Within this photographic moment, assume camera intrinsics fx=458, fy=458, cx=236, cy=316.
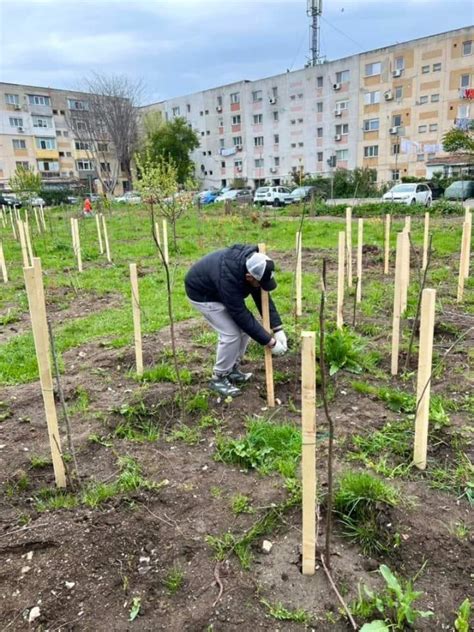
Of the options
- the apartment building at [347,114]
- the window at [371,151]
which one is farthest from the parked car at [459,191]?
the window at [371,151]

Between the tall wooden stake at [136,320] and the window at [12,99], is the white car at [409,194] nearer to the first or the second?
the tall wooden stake at [136,320]

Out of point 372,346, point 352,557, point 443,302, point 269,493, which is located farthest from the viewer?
point 443,302

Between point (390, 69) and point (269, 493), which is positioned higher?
point (390, 69)

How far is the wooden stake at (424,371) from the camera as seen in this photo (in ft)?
8.11

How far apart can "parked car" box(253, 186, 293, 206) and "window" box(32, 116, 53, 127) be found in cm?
3271

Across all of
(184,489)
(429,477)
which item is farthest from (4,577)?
(429,477)

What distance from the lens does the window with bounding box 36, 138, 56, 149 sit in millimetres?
49906

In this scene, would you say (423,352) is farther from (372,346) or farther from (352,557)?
(372,346)

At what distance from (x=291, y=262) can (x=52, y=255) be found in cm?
613

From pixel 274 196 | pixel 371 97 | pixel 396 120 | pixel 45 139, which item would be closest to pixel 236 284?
pixel 274 196

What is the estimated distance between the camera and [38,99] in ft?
164

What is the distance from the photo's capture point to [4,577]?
6.56 ft

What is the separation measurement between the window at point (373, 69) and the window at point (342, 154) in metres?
6.08

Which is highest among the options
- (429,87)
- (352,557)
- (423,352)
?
(429,87)
